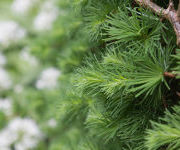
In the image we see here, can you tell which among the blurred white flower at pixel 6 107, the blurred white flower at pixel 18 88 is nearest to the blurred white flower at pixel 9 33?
the blurred white flower at pixel 18 88

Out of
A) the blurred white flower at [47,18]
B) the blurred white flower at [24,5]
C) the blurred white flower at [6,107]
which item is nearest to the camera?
the blurred white flower at [6,107]

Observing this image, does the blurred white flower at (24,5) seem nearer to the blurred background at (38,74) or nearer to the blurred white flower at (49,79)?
→ the blurred background at (38,74)

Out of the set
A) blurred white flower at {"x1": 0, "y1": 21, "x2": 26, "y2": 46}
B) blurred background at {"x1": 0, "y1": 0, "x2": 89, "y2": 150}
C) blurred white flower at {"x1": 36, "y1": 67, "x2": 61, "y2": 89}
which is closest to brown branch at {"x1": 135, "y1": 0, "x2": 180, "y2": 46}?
blurred background at {"x1": 0, "y1": 0, "x2": 89, "y2": 150}

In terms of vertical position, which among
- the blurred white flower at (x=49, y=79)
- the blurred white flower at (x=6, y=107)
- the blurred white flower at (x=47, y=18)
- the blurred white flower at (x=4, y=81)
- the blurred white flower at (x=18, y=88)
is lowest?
the blurred white flower at (x=49, y=79)

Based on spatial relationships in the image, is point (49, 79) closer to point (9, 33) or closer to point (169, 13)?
point (9, 33)

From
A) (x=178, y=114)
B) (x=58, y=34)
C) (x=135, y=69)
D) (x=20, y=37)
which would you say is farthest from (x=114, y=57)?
(x=20, y=37)

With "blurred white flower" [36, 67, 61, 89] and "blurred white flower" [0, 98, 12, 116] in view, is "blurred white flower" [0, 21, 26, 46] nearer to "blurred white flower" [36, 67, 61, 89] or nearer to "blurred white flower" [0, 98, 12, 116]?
"blurred white flower" [0, 98, 12, 116]

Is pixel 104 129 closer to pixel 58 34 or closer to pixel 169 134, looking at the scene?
pixel 169 134

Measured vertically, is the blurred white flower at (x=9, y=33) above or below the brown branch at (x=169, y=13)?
above
